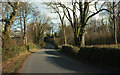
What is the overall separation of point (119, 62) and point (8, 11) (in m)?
18.4

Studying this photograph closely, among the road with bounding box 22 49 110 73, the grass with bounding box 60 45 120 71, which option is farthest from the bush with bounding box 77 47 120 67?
the road with bounding box 22 49 110 73

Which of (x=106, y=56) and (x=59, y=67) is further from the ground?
(x=106, y=56)

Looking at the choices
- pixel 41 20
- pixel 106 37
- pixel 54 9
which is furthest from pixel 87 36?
pixel 41 20

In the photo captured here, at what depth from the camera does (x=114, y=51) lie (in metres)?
7.40

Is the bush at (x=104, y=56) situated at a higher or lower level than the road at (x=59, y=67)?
higher

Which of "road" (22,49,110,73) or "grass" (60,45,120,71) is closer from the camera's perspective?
"grass" (60,45,120,71)

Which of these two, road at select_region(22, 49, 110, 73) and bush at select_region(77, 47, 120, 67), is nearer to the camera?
bush at select_region(77, 47, 120, 67)

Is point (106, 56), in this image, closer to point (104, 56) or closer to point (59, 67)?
point (104, 56)

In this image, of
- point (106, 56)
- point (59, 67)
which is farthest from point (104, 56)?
point (59, 67)

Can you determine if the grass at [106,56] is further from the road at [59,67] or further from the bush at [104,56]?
the road at [59,67]

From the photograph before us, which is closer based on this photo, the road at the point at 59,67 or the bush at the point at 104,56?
the bush at the point at 104,56

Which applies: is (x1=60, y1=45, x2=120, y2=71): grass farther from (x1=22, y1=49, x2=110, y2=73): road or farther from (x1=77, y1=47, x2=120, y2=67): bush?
(x1=22, y1=49, x2=110, y2=73): road

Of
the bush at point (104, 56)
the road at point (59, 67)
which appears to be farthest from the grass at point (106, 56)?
the road at point (59, 67)

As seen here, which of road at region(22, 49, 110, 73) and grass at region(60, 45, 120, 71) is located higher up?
grass at region(60, 45, 120, 71)
